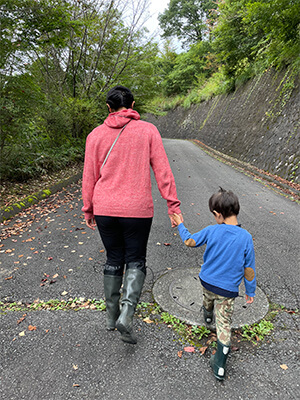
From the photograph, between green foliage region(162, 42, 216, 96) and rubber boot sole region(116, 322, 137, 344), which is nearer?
rubber boot sole region(116, 322, 137, 344)

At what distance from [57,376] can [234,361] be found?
1402 millimetres

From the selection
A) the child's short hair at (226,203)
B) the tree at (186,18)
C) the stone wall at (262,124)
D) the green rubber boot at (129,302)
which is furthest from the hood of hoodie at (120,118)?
the tree at (186,18)

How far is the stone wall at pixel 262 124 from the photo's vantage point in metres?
9.41

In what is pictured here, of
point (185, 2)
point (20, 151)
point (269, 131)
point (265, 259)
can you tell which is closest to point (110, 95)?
point (265, 259)

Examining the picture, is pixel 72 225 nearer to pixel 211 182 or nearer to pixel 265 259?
pixel 265 259

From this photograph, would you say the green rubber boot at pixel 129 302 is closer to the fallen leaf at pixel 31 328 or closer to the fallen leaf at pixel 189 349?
the fallen leaf at pixel 189 349

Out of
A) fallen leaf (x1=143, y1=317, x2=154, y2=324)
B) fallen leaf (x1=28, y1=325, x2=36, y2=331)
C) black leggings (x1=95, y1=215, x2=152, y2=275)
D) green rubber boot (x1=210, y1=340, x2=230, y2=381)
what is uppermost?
black leggings (x1=95, y1=215, x2=152, y2=275)

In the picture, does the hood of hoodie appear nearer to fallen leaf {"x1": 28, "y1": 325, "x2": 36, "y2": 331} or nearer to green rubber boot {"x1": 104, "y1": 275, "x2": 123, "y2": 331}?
green rubber boot {"x1": 104, "y1": 275, "x2": 123, "y2": 331}

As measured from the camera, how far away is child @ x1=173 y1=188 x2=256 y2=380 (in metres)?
1.87

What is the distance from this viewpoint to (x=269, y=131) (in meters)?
11.1

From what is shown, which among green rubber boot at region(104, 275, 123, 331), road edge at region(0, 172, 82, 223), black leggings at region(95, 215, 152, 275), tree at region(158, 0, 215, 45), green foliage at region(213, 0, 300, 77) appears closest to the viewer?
black leggings at region(95, 215, 152, 275)

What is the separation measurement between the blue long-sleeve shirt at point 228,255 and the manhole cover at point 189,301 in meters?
0.72

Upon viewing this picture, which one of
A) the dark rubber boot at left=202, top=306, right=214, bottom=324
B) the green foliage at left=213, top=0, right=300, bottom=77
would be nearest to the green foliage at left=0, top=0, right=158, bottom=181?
the green foliage at left=213, top=0, right=300, bottom=77

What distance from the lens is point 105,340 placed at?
2.23m
